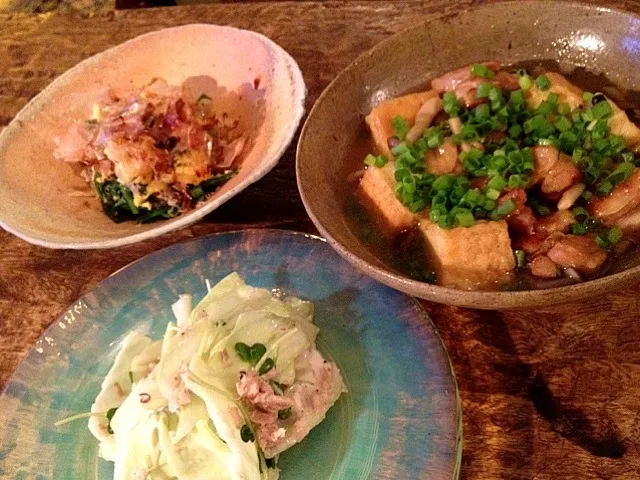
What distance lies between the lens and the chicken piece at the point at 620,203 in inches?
52.1

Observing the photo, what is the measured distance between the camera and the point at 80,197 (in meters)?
1.81

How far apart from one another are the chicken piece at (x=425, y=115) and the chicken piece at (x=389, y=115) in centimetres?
2

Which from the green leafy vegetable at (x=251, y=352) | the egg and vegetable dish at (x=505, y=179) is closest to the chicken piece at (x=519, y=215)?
the egg and vegetable dish at (x=505, y=179)

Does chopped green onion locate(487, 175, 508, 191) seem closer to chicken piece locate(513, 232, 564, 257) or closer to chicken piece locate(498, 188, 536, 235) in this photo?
chicken piece locate(498, 188, 536, 235)

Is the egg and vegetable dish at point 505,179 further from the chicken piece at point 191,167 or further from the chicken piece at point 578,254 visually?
the chicken piece at point 191,167

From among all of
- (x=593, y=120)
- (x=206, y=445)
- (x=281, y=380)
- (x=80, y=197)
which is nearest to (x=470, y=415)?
(x=281, y=380)

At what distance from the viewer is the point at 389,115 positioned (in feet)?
5.14

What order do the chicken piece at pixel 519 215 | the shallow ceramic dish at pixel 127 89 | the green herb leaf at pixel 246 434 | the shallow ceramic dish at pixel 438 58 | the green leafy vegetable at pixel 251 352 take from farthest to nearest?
the shallow ceramic dish at pixel 127 89 → the shallow ceramic dish at pixel 438 58 → the chicken piece at pixel 519 215 → the green leafy vegetable at pixel 251 352 → the green herb leaf at pixel 246 434

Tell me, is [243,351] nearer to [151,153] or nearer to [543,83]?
[151,153]

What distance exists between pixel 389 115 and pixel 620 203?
58 centimetres

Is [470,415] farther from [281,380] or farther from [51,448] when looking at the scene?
[51,448]

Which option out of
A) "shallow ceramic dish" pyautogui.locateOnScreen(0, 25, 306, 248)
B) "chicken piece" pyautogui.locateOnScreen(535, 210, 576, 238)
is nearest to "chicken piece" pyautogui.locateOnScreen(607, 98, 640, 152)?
"chicken piece" pyautogui.locateOnScreen(535, 210, 576, 238)

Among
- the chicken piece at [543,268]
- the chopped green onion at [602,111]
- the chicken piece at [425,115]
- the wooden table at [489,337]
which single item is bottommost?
the wooden table at [489,337]

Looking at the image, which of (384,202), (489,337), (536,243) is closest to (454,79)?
(384,202)
